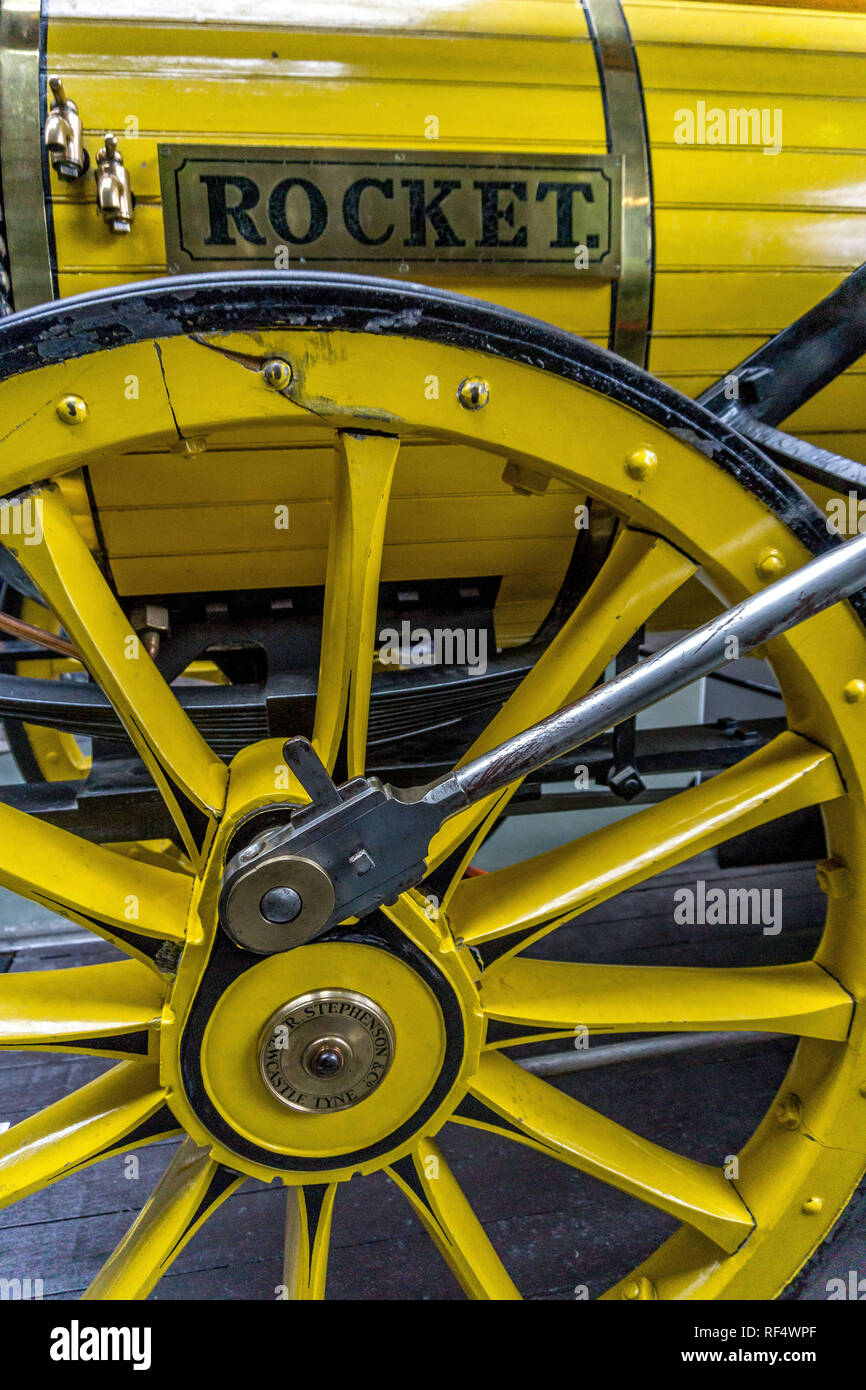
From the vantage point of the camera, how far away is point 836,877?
104 centimetres

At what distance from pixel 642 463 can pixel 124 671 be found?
0.53 meters

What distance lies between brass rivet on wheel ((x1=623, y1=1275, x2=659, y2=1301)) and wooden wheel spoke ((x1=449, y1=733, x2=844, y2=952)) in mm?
465

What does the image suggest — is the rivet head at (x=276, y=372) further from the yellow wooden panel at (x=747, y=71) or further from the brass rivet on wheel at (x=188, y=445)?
the yellow wooden panel at (x=747, y=71)

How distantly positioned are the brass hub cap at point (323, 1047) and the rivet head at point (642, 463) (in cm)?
58

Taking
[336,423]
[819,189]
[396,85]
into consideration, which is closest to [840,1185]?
[336,423]

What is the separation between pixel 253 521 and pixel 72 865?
437mm

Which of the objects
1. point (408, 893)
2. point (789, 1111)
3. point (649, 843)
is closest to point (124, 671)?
point (408, 893)

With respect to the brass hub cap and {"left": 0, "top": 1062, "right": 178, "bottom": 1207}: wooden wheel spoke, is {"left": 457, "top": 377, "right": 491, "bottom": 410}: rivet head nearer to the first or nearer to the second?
the brass hub cap

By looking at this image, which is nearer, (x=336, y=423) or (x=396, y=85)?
(x=336, y=423)

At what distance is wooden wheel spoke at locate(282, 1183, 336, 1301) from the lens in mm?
997

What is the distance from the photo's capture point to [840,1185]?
1045 millimetres

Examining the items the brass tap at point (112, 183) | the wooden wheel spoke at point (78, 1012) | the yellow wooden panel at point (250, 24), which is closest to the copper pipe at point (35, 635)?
the wooden wheel spoke at point (78, 1012)

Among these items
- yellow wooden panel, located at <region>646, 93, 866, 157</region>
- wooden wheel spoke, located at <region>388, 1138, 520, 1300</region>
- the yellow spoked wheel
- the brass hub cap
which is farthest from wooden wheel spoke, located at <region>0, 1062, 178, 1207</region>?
yellow wooden panel, located at <region>646, 93, 866, 157</region>

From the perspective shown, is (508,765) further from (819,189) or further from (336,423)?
(819,189)
